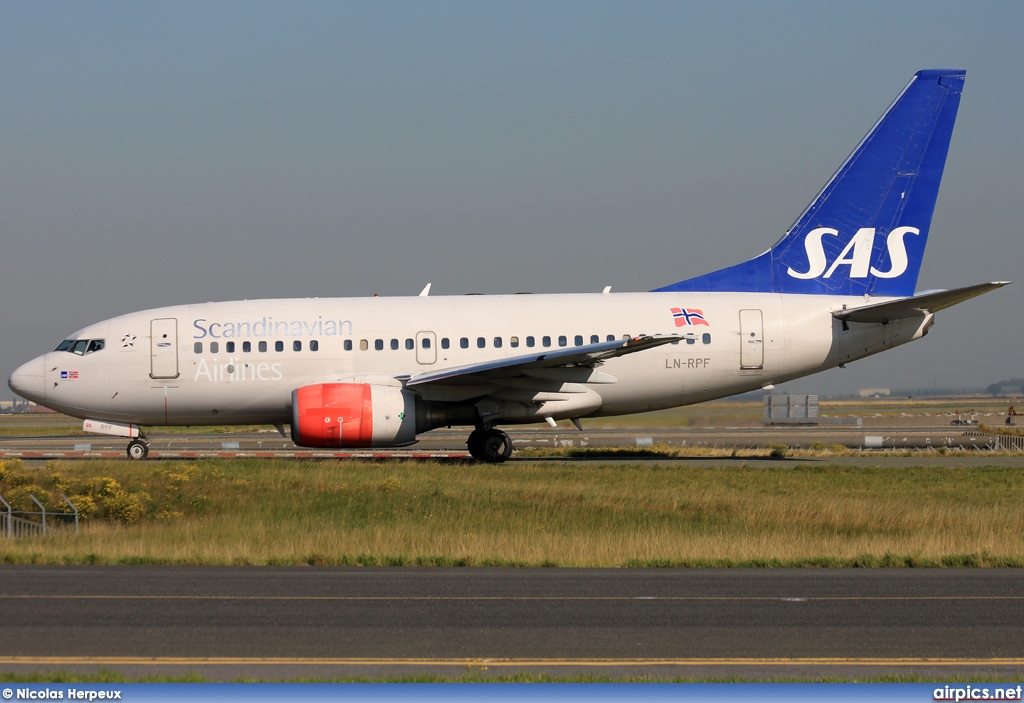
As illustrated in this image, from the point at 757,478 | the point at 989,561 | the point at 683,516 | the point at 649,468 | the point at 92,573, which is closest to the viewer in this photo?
the point at 92,573

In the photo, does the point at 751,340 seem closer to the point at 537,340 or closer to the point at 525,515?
the point at 537,340

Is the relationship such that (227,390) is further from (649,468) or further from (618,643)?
(618,643)

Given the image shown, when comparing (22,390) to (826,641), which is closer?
(826,641)

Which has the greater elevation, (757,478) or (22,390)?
(22,390)

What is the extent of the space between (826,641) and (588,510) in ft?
31.1

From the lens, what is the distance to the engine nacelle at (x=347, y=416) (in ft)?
83.3

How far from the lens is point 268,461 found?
2648cm

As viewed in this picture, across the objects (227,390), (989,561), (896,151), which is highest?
(896,151)

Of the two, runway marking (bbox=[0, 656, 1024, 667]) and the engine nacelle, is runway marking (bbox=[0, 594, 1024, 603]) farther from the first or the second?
the engine nacelle

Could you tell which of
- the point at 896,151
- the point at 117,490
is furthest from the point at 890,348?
the point at 117,490

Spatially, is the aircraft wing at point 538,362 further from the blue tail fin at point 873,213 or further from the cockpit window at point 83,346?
the cockpit window at point 83,346

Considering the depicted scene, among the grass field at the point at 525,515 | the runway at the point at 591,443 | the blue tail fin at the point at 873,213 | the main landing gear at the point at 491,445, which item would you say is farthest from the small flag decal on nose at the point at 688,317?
the runway at the point at 591,443

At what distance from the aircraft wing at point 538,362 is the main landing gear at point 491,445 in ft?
5.54

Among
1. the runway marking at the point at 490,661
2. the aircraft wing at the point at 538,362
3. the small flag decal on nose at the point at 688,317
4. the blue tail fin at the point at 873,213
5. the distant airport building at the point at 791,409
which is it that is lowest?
the runway marking at the point at 490,661
